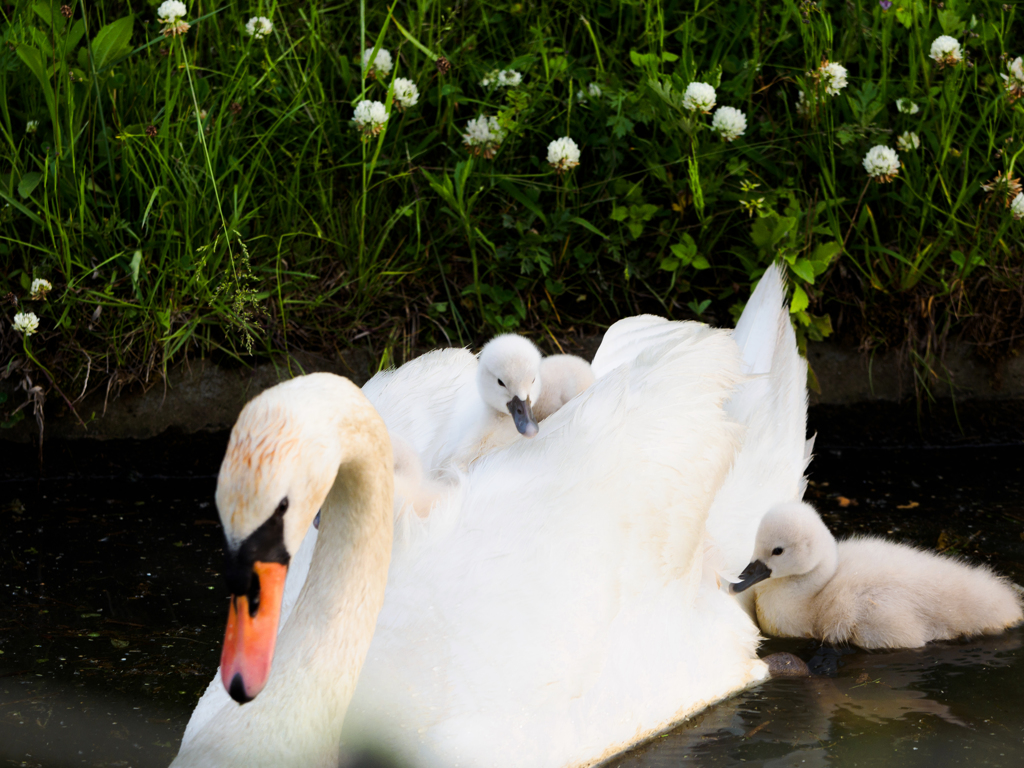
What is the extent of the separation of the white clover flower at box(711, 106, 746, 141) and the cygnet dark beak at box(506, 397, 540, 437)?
146cm

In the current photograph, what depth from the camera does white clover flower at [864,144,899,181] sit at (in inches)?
154

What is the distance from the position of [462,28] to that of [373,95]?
1.57ft

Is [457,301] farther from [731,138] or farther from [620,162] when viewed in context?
[731,138]

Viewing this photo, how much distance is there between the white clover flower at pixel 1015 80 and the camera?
3844 millimetres

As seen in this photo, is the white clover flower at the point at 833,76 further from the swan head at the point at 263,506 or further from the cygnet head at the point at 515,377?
the swan head at the point at 263,506

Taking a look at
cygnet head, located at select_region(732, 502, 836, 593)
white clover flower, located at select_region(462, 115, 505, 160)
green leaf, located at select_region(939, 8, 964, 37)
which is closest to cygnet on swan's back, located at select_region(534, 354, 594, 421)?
cygnet head, located at select_region(732, 502, 836, 593)

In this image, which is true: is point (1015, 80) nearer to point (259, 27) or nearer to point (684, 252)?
point (684, 252)

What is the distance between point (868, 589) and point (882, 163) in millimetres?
1614

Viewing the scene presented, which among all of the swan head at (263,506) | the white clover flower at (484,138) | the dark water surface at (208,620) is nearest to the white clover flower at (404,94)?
the white clover flower at (484,138)

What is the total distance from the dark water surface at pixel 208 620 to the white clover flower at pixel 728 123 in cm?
102

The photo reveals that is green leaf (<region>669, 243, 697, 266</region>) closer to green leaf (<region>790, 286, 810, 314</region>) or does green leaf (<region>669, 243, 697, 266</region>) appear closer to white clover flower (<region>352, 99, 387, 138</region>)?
green leaf (<region>790, 286, 810, 314</region>)

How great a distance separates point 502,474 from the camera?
2537 millimetres

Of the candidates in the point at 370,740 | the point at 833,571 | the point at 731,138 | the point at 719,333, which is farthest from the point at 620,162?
the point at 370,740

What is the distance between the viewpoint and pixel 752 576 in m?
2.98
